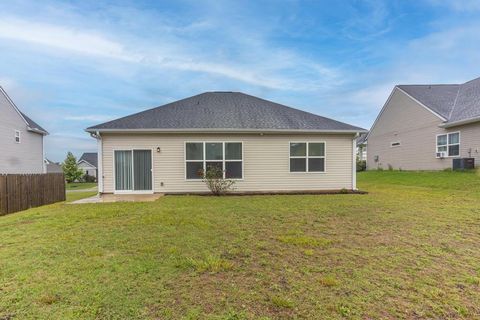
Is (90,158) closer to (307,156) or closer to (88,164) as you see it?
(88,164)

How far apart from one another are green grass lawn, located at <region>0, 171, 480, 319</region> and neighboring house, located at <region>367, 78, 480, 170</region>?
11.3 metres

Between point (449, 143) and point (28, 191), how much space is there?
69.7 ft

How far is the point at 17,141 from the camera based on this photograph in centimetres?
1786

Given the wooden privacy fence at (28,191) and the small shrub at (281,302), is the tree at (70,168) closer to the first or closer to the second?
the wooden privacy fence at (28,191)

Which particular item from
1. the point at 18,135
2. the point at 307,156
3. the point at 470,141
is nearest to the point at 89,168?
the point at 18,135

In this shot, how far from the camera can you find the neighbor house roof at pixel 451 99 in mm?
15047

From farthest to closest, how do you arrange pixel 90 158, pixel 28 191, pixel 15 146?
pixel 90 158 → pixel 15 146 → pixel 28 191

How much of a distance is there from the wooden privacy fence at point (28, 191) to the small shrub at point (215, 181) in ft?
19.4

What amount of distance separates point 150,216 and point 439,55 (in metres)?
21.7

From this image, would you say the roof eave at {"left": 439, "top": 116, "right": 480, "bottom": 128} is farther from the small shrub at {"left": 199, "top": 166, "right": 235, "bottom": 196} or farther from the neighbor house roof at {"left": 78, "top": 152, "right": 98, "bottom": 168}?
the neighbor house roof at {"left": 78, "top": 152, "right": 98, "bottom": 168}

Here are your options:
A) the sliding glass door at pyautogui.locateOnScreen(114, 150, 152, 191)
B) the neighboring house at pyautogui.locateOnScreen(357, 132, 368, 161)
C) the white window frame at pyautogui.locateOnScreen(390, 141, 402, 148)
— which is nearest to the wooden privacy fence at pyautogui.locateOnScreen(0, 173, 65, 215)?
the sliding glass door at pyautogui.locateOnScreen(114, 150, 152, 191)

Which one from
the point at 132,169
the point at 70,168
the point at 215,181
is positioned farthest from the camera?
the point at 70,168

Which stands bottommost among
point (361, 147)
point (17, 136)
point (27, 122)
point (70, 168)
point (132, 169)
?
point (70, 168)

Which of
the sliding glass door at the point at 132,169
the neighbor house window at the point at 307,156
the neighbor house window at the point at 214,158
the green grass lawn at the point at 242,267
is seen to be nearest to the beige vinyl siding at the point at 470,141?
the neighbor house window at the point at 307,156
